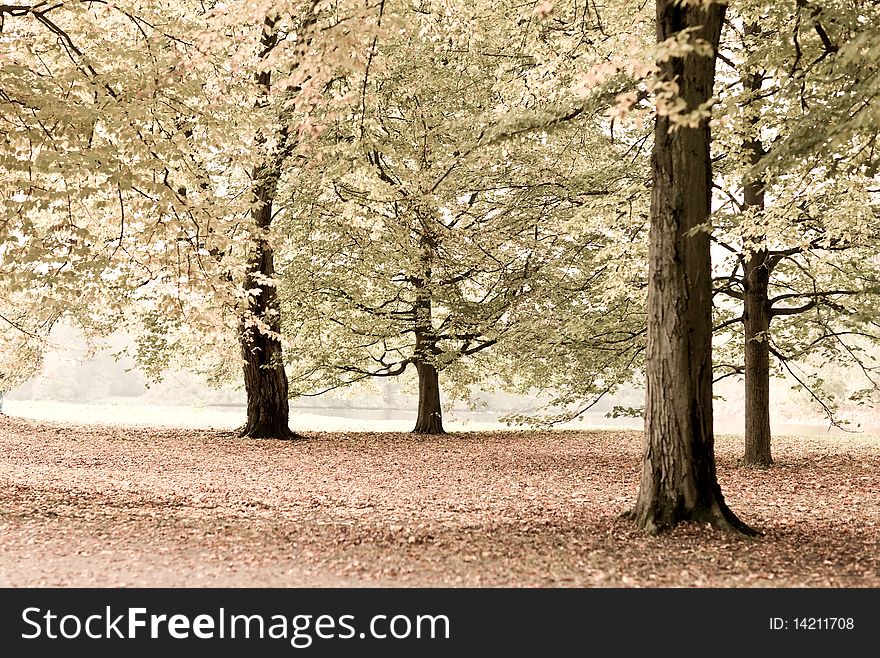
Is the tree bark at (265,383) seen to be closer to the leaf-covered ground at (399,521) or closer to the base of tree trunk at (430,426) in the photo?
the leaf-covered ground at (399,521)

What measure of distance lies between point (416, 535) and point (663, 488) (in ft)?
8.13

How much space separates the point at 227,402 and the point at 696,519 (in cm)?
5950

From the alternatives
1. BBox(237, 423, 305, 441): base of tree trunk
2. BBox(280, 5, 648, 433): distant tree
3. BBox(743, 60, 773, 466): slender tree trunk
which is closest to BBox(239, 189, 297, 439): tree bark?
BBox(237, 423, 305, 441): base of tree trunk

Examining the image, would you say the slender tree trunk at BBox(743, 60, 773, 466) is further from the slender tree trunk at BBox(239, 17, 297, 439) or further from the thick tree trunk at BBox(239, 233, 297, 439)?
the thick tree trunk at BBox(239, 233, 297, 439)

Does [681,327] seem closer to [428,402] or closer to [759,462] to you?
[759,462]

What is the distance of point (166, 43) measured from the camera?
925 cm

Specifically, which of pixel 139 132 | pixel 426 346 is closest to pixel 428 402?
pixel 426 346

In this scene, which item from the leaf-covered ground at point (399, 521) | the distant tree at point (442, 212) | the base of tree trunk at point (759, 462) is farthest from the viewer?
the distant tree at point (442, 212)

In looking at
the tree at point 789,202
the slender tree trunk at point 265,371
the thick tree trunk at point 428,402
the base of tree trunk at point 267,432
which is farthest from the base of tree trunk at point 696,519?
the thick tree trunk at point 428,402

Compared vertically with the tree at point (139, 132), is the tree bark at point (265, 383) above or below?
below

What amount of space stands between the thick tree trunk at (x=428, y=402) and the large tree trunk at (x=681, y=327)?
12.9 meters

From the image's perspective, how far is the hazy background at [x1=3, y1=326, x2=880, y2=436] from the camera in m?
34.3

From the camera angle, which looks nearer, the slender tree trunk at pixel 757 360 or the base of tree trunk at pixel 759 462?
the slender tree trunk at pixel 757 360

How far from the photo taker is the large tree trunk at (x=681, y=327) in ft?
22.9
